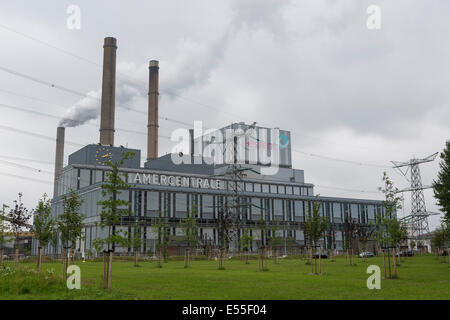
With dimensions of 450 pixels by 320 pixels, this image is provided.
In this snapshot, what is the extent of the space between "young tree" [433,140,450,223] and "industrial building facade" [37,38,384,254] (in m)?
48.7

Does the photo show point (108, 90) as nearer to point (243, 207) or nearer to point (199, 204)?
point (199, 204)

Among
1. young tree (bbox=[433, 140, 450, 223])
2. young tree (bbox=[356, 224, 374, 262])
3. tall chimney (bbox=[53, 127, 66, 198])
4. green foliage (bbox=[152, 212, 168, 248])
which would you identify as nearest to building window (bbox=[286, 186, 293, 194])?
young tree (bbox=[356, 224, 374, 262])

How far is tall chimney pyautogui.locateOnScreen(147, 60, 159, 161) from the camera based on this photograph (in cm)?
12594

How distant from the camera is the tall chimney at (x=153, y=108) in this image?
126 metres

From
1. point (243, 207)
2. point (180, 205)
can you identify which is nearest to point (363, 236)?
point (243, 207)

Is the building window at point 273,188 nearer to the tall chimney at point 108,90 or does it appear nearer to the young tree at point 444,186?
the tall chimney at point 108,90

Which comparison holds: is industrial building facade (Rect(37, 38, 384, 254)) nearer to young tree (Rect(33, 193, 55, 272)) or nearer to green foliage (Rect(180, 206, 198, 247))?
green foliage (Rect(180, 206, 198, 247))

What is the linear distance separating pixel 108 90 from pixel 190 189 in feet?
111

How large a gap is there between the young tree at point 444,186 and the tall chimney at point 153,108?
8901 centimetres

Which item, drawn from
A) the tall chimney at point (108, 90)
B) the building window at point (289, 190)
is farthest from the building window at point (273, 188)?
the tall chimney at point (108, 90)

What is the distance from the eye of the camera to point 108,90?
373 ft

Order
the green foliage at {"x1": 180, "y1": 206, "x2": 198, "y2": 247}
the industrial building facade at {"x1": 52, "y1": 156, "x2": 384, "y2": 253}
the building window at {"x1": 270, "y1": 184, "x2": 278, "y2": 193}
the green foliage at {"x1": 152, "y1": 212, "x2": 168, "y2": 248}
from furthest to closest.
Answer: the building window at {"x1": 270, "y1": 184, "x2": 278, "y2": 193} → the industrial building facade at {"x1": 52, "y1": 156, "x2": 384, "y2": 253} → the green foliage at {"x1": 180, "y1": 206, "x2": 198, "y2": 247} → the green foliage at {"x1": 152, "y1": 212, "x2": 168, "y2": 248}
